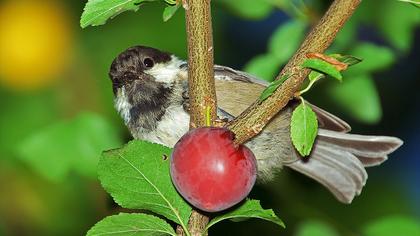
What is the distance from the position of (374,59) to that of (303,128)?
6.03 ft

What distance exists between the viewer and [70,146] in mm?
4297

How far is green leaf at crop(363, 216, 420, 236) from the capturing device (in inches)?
150

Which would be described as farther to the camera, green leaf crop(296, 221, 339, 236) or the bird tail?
the bird tail

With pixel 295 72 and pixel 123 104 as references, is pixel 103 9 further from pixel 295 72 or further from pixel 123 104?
pixel 123 104

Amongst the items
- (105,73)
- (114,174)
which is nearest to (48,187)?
(105,73)

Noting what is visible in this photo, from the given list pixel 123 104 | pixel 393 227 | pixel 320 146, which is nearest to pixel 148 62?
pixel 123 104

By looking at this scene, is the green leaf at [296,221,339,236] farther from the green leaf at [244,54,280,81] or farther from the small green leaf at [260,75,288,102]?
the small green leaf at [260,75,288,102]

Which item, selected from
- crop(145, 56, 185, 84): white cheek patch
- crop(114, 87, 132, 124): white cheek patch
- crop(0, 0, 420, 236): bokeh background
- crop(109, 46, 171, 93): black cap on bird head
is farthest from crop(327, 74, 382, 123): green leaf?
crop(114, 87, 132, 124): white cheek patch

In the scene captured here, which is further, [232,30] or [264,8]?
[232,30]

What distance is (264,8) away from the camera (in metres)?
4.20

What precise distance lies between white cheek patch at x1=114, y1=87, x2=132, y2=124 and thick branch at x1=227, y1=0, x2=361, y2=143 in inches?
65.7

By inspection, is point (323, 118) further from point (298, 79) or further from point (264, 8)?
point (298, 79)

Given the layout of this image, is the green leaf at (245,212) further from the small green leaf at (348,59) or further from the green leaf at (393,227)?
the green leaf at (393,227)

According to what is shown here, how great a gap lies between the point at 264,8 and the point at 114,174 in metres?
1.96
